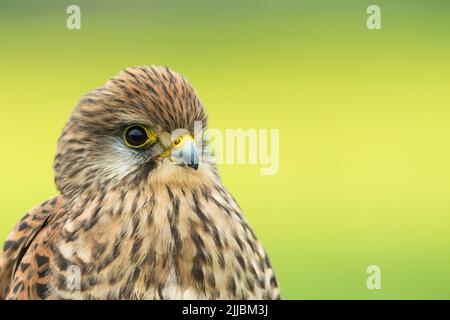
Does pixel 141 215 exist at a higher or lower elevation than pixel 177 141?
lower

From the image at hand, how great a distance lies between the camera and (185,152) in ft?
10.1

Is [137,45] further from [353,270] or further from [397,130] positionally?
[353,270]

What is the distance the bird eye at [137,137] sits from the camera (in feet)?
10.3

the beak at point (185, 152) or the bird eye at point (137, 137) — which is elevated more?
the bird eye at point (137, 137)

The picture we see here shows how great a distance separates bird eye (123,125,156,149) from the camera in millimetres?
3143

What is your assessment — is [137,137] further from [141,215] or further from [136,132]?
[141,215]

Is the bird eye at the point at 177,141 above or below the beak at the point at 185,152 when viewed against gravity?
above

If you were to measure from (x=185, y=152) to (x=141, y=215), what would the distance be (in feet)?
0.87

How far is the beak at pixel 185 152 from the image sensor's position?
306 cm

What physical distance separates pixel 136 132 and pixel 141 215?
277mm

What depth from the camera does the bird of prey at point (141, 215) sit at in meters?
3.08

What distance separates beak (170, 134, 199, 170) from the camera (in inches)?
120

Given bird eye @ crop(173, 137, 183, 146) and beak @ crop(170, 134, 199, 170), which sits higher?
bird eye @ crop(173, 137, 183, 146)

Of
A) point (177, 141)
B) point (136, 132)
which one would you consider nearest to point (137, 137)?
point (136, 132)
